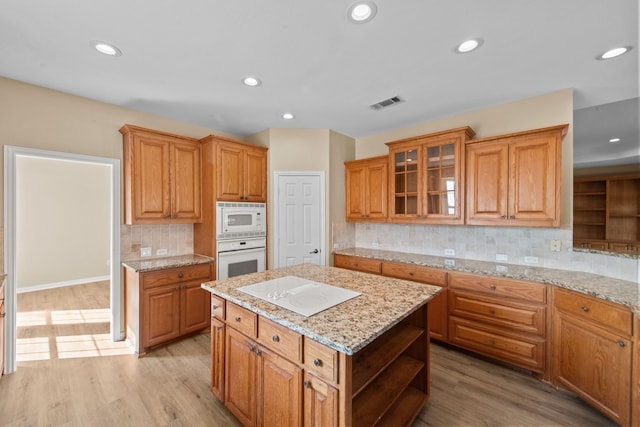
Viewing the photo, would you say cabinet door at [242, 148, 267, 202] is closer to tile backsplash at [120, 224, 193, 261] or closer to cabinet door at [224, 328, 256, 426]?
tile backsplash at [120, 224, 193, 261]

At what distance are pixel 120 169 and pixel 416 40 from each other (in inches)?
127

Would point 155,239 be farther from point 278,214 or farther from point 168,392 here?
point 168,392

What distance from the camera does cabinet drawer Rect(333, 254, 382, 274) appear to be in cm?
333

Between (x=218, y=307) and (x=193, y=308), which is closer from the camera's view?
(x=218, y=307)

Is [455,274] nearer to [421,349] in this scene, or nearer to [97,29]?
[421,349]

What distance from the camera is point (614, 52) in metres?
1.95

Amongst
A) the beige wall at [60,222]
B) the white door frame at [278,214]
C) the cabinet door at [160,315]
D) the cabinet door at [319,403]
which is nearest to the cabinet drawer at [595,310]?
the cabinet door at [319,403]

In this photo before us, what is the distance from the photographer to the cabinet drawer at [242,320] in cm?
159

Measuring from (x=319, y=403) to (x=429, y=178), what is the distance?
265 centimetres

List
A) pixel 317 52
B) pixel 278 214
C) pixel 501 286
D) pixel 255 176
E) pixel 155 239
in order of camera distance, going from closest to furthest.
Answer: pixel 317 52, pixel 501 286, pixel 155 239, pixel 255 176, pixel 278 214

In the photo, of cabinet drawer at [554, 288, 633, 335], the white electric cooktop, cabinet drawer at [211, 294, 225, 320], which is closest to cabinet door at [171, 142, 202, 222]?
cabinet drawer at [211, 294, 225, 320]

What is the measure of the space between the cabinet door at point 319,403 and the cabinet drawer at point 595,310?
6.57ft

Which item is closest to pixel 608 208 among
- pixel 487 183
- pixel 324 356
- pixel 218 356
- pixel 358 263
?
pixel 487 183

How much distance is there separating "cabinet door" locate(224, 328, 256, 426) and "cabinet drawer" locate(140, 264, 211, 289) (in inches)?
56.8
